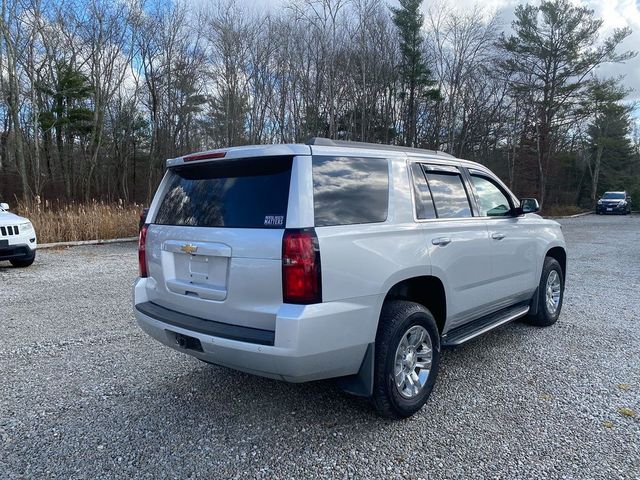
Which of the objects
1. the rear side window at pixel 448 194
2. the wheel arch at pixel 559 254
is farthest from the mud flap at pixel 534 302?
the rear side window at pixel 448 194

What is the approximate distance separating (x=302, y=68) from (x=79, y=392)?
24372 mm

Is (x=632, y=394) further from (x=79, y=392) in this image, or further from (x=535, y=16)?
(x=535, y=16)

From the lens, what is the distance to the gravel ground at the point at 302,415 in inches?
97.6

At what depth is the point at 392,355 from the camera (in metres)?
2.77

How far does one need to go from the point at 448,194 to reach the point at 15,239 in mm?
7958

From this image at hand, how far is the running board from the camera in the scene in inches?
135

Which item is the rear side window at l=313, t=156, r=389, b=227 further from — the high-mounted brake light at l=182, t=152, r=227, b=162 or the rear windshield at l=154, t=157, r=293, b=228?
the high-mounted brake light at l=182, t=152, r=227, b=162

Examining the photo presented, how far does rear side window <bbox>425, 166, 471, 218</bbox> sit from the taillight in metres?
1.40

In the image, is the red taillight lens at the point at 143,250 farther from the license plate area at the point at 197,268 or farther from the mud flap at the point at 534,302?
the mud flap at the point at 534,302

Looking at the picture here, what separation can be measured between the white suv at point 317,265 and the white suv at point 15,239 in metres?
6.08

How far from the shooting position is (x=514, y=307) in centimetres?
445

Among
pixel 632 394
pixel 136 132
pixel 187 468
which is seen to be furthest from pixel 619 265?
pixel 136 132

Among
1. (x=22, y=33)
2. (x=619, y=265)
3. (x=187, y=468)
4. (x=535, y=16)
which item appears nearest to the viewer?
(x=187, y=468)

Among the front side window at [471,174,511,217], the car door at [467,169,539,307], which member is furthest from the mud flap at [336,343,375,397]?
the front side window at [471,174,511,217]
